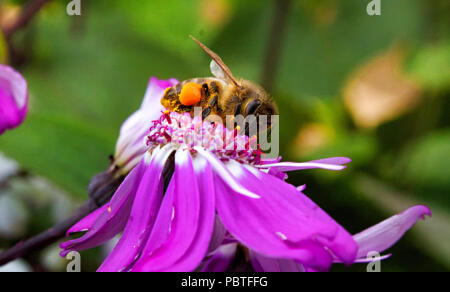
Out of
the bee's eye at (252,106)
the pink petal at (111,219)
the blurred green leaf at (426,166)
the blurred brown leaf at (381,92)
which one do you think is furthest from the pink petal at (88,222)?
the blurred brown leaf at (381,92)

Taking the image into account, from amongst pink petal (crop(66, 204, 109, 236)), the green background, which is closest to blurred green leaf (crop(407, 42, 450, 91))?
the green background

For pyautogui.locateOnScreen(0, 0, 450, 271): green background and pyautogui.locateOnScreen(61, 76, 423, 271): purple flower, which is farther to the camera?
pyautogui.locateOnScreen(0, 0, 450, 271): green background

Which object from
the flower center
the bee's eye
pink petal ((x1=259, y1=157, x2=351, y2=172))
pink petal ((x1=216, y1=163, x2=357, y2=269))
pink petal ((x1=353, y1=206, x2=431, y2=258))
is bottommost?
pink petal ((x1=353, y1=206, x2=431, y2=258))

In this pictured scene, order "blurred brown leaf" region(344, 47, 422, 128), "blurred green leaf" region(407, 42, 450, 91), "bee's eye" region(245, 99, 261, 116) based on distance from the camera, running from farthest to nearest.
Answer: "blurred brown leaf" region(344, 47, 422, 128) < "blurred green leaf" region(407, 42, 450, 91) < "bee's eye" region(245, 99, 261, 116)

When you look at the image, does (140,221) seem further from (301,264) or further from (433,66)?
(433,66)

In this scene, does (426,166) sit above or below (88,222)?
below

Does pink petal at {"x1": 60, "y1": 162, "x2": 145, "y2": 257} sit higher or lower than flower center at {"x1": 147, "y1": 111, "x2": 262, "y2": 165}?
lower

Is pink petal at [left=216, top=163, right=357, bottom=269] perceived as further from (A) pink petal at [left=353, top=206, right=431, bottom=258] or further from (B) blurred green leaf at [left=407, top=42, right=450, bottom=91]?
(B) blurred green leaf at [left=407, top=42, right=450, bottom=91]

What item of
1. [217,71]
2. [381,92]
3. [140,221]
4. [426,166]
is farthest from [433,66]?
[140,221]

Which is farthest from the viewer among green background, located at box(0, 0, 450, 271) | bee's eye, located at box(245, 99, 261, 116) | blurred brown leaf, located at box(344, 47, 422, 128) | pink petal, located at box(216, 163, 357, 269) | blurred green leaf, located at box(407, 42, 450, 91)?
blurred brown leaf, located at box(344, 47, 422, 128)
